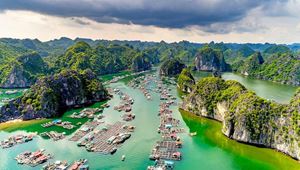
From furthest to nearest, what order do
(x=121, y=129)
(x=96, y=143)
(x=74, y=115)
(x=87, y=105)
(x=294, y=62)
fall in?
(x=294, y=62), (x=87, y=105), (x=74, y=115), (x=121, y=129), (x=96, y=143)

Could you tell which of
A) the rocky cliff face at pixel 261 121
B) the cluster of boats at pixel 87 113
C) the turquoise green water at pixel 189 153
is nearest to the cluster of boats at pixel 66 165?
the turquoise green water at pixel 189 153

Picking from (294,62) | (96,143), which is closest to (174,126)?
(96,143)

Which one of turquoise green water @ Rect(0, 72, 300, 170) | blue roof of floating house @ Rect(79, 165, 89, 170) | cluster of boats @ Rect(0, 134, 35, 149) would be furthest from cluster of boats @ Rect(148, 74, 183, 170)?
cluster of boats @ Rect(0, 134, 35, 149)

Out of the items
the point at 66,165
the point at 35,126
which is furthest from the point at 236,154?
the point at 35,126

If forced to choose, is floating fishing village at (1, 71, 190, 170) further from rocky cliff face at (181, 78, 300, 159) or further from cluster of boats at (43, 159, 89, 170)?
rocky cliff face at (181, 78, 300, 159)

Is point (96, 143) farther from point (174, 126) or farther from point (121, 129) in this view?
point (174, 126)

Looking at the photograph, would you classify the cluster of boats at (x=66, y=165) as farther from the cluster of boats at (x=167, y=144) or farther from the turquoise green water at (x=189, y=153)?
the cluster of boats at (x=167, y=144)
